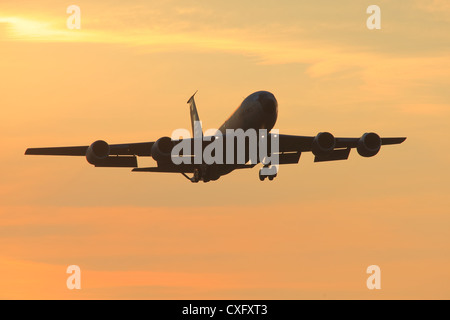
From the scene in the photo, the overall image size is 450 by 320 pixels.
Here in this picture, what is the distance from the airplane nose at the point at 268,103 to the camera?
62094 millimetres

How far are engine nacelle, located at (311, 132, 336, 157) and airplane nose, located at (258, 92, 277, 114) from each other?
4839 millimetres

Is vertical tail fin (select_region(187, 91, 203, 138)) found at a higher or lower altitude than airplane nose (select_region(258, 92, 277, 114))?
higher

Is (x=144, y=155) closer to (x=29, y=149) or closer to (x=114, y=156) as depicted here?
(x=114, y=156)

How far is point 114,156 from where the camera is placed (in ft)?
228

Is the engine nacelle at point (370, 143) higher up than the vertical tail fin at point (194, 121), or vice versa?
the vertical tail fin at point (194, 121)

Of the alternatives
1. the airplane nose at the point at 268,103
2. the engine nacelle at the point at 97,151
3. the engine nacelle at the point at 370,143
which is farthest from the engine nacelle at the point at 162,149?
the engine nacelle at the point at 370,143

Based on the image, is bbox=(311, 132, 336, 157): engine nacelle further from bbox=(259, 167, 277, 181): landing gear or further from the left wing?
bbox=(259, 167, 277, 181): landing gear

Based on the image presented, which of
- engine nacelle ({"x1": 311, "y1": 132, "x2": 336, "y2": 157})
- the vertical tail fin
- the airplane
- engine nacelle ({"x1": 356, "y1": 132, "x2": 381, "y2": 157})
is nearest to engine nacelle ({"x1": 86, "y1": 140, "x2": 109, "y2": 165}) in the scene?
the airplane

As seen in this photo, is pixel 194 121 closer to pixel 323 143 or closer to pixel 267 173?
pixel 267 173

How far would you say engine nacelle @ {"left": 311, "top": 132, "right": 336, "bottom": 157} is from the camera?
65.4m

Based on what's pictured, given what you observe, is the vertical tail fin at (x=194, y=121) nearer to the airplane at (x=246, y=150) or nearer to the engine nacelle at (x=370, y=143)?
the airplane at (x=246, y=150)
